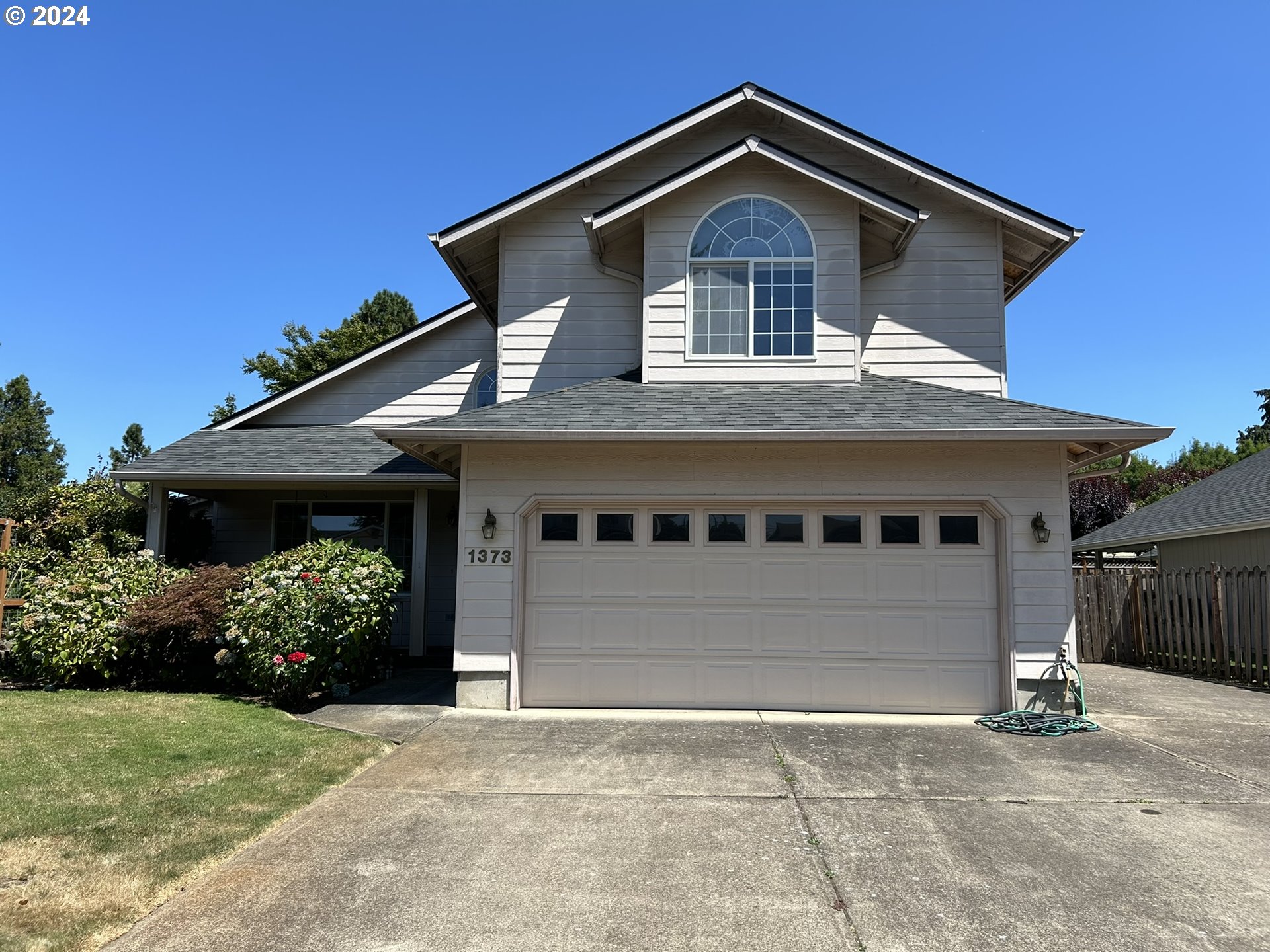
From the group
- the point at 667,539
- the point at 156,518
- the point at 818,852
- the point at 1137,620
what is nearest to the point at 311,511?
the point at 156,518

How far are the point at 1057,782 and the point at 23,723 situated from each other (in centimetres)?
938

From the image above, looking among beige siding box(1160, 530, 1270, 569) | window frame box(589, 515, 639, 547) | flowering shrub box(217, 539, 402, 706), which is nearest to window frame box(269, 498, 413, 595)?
flowering shrub box(217, 539, 402, 706)

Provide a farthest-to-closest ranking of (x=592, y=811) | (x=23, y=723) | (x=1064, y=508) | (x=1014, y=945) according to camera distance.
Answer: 1. (x=1064, y=508)
2. (x=23, y=723)
3. (x=592, y=811)
4. (x=1014, y=945)

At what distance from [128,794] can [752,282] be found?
8.51 meters

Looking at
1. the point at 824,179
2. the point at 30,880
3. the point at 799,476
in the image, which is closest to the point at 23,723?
the point at 30,880

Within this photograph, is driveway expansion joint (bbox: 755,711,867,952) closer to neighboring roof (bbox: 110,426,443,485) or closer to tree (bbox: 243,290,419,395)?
neighboring roof (bbox: 110,426,443,485)

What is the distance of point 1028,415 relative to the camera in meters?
8.91

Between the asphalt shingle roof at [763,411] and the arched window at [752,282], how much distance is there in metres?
0.59

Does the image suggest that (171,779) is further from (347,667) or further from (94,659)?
(94,659)

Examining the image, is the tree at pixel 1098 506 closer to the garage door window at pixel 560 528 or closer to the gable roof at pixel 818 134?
the gable roof at pixel 818 134

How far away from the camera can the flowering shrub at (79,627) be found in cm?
1005

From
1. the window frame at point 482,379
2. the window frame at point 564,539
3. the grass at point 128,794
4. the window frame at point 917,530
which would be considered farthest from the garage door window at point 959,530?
the window frame at point 482,379

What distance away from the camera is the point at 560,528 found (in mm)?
9453

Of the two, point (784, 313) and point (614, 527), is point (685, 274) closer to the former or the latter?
point (784, 313)
